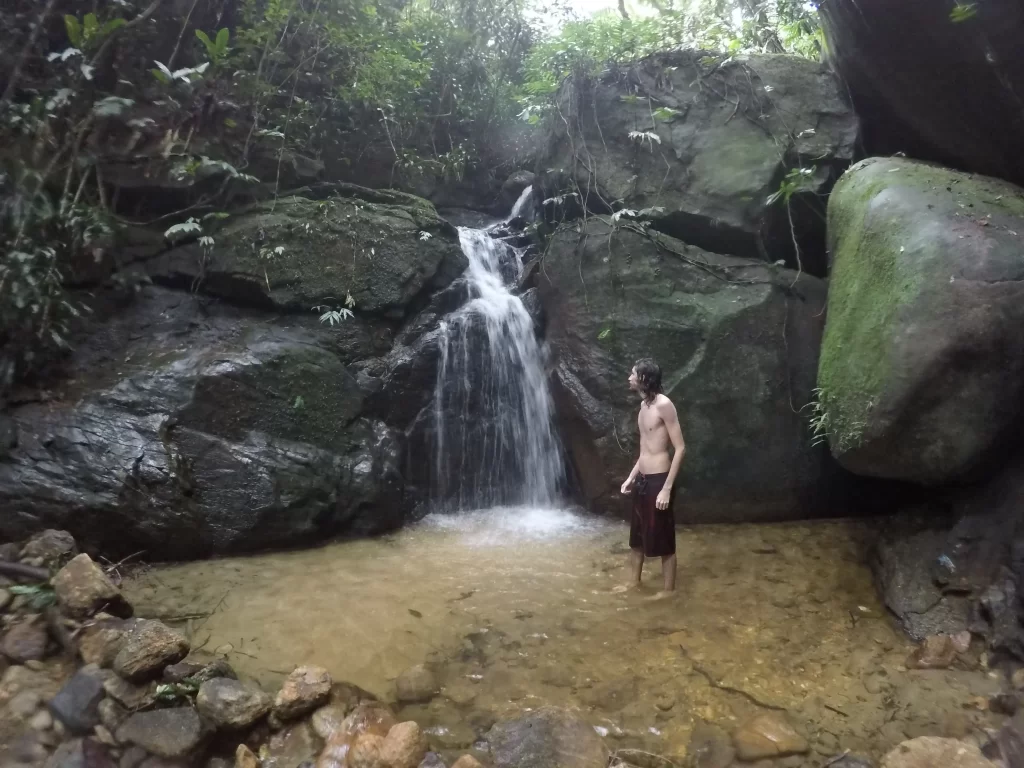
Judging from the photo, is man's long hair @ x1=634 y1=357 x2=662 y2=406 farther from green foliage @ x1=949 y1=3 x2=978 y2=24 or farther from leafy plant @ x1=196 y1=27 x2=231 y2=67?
leafy plant @ x1=196 y1=27 x2=231 y2=67

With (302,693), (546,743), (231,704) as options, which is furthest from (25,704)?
(546,743)

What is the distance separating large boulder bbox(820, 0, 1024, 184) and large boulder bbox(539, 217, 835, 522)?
188cm

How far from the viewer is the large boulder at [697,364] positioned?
20.9 feet

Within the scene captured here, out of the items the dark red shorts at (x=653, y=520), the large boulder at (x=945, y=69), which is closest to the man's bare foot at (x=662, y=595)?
the dark red shorts at (x=653, y=520)

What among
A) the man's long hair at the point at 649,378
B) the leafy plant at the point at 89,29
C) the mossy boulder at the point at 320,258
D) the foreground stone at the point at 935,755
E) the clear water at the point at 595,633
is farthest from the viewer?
the mossy boulder at the point at 320,258

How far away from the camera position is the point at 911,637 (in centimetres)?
409

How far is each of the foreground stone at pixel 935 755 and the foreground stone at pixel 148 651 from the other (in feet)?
11.6

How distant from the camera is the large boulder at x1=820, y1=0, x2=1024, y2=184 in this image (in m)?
4.50

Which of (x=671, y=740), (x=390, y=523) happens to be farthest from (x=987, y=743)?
(x=390, y=523)

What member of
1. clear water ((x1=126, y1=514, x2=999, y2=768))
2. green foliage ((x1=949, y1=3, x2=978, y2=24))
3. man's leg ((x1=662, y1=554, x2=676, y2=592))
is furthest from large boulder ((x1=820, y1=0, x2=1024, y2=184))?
man's leg ((x1=662, y1=554, x2=676, y2=592))

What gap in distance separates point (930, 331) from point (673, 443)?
6.47 ft

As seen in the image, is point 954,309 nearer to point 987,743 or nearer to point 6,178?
point 987,743

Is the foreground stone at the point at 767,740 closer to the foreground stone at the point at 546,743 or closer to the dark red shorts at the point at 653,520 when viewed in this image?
the foreground stone at the point at 546,743

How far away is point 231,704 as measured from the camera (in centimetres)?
302
